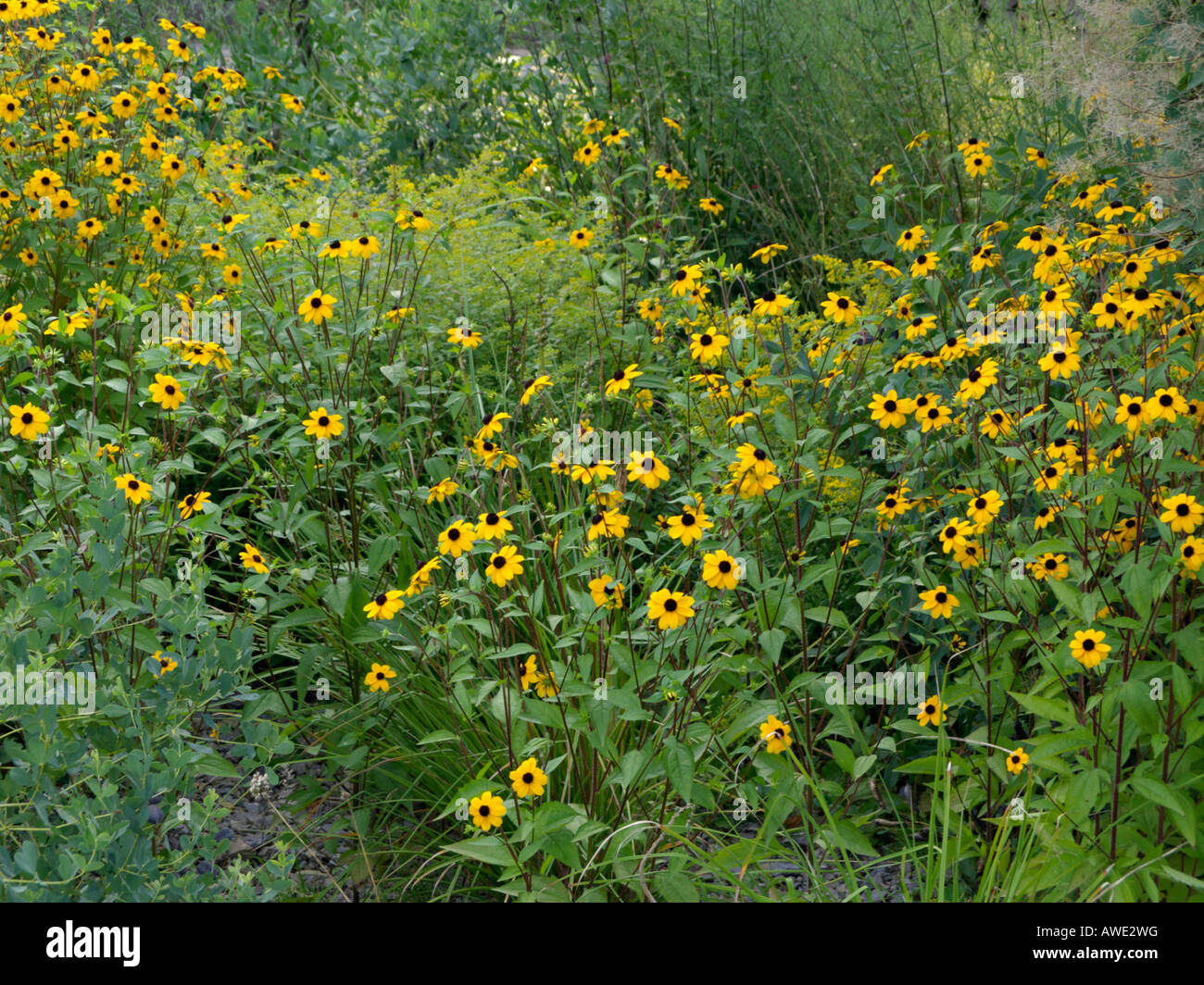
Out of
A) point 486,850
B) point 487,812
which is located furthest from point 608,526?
point 486,850

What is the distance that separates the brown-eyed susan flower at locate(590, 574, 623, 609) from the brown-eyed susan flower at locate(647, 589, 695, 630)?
14 centimetres

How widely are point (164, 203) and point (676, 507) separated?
2040 millimetres

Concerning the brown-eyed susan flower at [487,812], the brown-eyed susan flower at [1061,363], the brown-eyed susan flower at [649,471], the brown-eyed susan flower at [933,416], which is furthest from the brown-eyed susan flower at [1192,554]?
the brown-eyed susan flower at [487,812]

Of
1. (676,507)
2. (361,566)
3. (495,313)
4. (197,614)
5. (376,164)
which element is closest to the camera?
(197,614)

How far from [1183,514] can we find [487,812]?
Result: 1.45 meters

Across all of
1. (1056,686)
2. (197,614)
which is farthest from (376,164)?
(1056,686)

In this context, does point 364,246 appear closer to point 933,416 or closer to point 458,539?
point 458,539

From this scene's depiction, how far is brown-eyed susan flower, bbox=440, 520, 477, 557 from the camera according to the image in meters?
2.24

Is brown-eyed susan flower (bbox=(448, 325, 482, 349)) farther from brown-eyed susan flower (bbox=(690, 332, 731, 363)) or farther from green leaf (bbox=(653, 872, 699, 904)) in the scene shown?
green leaf (bbox=(653, 872, 699, 904))

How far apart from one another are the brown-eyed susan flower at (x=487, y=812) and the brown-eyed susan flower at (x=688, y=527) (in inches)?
24.3

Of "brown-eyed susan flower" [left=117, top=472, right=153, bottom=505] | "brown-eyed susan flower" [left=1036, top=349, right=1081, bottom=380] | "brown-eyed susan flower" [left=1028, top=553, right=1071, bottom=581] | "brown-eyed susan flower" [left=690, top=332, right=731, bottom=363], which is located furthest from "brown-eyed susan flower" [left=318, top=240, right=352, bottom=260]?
"brown-eyed susan flower" [left=1028, top=553, right=1071, bottom=581]
